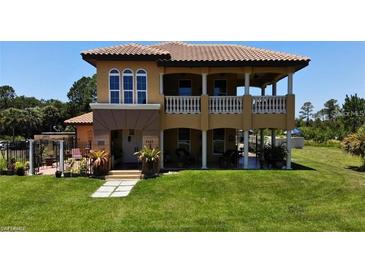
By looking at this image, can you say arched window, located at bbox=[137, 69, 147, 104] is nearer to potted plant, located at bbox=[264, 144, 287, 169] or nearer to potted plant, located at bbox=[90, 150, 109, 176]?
potted plant, located at bbox=[90, 150, 109, 176]

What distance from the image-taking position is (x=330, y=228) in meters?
8.43

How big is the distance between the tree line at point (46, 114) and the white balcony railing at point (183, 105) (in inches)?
1693

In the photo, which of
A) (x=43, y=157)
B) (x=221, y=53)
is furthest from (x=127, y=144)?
(x=221, y=53)

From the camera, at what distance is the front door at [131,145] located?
18.5 meters

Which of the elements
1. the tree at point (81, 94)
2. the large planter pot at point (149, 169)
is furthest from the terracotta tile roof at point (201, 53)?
the tree at point (81, 94)

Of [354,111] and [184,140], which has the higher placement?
[354,111]

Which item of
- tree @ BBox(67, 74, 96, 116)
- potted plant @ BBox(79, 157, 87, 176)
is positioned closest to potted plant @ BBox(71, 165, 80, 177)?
Result: potted plant @ BBox(79, 157, 87, 176)

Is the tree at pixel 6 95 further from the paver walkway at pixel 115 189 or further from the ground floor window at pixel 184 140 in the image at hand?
the paver walkway at pixel 115 189

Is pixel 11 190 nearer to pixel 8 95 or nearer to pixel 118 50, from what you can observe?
pixel 118 50

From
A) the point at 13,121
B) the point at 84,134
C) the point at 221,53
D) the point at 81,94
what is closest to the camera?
the point at 221,53

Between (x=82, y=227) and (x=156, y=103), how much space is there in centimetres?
906

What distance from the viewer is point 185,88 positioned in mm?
19438

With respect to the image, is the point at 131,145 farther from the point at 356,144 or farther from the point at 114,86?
the point at 356,144

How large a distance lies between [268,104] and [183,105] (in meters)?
4.68
